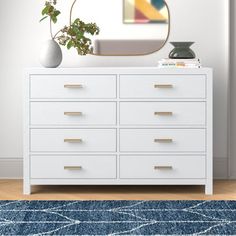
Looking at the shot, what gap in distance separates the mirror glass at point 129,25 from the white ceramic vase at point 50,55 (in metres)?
0.43

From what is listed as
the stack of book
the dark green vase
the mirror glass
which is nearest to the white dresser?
the stack of book

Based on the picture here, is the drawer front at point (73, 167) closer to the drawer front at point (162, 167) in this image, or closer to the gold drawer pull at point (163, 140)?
the drawer front at point (162, 167)

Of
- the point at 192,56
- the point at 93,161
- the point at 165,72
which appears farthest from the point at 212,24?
the point at 93,161

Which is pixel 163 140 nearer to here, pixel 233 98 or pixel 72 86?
pixel 72 86

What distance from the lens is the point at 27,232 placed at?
3.35m

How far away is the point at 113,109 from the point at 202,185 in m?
0.88

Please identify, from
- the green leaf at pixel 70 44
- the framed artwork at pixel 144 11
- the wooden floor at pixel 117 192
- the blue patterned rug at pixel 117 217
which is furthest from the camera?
the framed artwork at pixel 144 11

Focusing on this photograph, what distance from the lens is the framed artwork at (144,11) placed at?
188 inches

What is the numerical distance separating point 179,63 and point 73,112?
0.76 metres

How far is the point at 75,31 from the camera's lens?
4523mm

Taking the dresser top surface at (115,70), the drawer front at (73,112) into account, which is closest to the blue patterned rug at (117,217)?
the drawer front at (73,112)

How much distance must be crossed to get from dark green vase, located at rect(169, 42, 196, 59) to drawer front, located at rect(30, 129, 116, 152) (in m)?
0.68

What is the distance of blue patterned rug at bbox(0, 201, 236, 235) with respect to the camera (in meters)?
3.38

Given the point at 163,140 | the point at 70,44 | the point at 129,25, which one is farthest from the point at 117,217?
the point at 129,25
